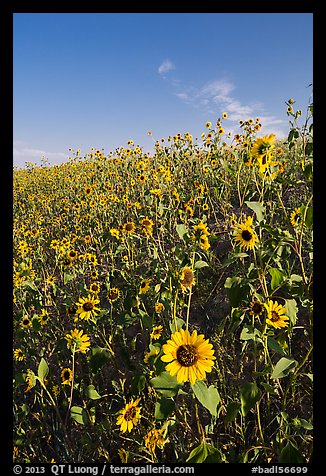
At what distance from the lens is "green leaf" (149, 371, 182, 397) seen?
36.1 inches

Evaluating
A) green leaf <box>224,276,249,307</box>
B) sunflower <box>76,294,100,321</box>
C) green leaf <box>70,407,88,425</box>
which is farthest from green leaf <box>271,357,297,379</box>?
sunflower <box>76,294,100,321</box>

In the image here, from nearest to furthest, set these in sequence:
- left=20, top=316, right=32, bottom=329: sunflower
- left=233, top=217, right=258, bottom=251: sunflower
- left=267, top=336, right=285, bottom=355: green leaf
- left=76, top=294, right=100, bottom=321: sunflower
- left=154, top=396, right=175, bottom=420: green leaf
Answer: left=154, top=396, right=175, bottom=420: green leaf
left=267, top=336, right=285, bottom=355: green leaf
left=233, top=217, right=258, bottom=251: sunflower
left=76, top=294, right=100, bottom=321: sunflower
left=20, top=316, right=32, bottom=329: sunflower

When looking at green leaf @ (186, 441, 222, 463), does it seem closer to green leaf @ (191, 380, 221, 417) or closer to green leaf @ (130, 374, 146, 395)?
green leaf @ (191, 380, 221, 417)

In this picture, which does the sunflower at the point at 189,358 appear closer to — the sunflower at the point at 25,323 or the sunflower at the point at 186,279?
the sunflower at the point at 186,279

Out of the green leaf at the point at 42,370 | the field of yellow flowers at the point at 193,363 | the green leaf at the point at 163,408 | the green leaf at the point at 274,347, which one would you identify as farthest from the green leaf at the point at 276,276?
the green leaf at the point at 42,370

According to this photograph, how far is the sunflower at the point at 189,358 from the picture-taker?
0.93 metres

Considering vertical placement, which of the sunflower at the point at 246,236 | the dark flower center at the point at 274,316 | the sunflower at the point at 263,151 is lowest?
the dark flower center at the point at 274,316

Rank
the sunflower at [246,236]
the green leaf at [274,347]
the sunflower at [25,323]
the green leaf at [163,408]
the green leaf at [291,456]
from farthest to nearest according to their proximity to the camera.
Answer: the sunflower at [25,323]
the sunflower at [246,236]
the green leaf at [274,347]
the green leaf at [163,408]
the green leaf at [291,456]

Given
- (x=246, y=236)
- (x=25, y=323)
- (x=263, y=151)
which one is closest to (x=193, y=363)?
(x=246, y=236)

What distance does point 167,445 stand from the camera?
1371 millimetres

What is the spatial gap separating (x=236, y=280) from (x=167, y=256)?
1426mm

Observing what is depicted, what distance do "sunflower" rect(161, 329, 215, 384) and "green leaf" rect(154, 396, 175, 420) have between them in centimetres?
11

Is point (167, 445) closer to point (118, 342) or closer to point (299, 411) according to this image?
point (299, 411)
